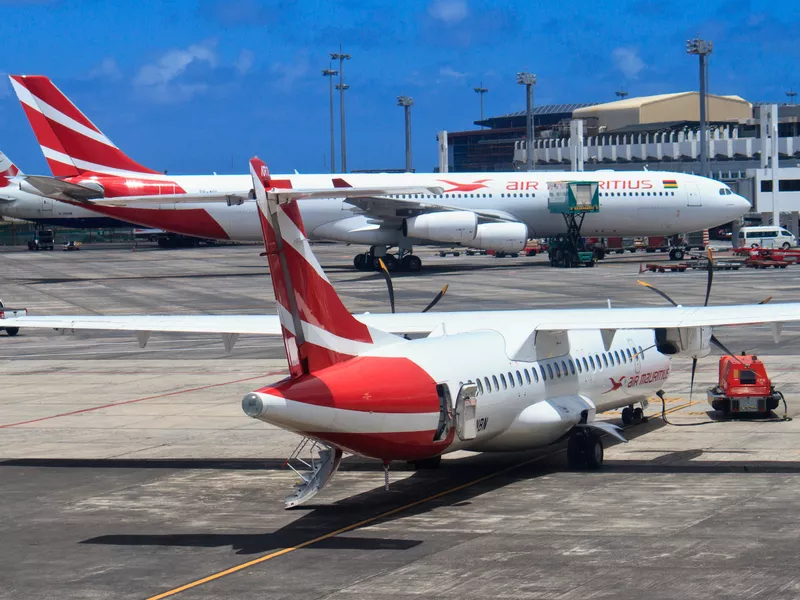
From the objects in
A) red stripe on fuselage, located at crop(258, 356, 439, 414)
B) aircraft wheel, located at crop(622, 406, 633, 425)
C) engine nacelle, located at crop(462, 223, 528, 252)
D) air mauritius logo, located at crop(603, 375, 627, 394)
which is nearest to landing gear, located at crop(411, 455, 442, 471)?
red stripe on fuselage, located at crop(258, 356, 439, 414)

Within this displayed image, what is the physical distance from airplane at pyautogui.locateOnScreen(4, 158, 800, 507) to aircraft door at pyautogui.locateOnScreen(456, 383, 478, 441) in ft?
0.08

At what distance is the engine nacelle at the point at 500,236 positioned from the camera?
235 ft

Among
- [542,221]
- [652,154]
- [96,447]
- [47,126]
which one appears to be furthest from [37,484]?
[652,154]

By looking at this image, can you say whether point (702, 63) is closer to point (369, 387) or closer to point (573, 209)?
point (573, 209)

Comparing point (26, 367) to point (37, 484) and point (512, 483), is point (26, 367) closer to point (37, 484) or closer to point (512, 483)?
point (37, 484)

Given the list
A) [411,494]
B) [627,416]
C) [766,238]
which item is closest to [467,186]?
[766,238]

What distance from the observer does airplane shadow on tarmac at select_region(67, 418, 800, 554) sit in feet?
58.6

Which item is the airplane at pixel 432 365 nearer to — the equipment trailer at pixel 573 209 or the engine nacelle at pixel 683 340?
the engine nacelle at pixel 683 340

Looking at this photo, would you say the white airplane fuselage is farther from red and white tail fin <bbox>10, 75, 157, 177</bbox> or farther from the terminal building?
the terminal building

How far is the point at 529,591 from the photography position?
14.9 meters

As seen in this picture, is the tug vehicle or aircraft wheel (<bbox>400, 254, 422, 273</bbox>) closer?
the tug vehicle

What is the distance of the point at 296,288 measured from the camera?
59.0 feet

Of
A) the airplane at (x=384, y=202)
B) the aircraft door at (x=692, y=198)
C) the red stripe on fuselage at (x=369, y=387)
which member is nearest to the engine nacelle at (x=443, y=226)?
the airplane at (x=384, y=202)

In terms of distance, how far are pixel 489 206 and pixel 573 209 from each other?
545cm
